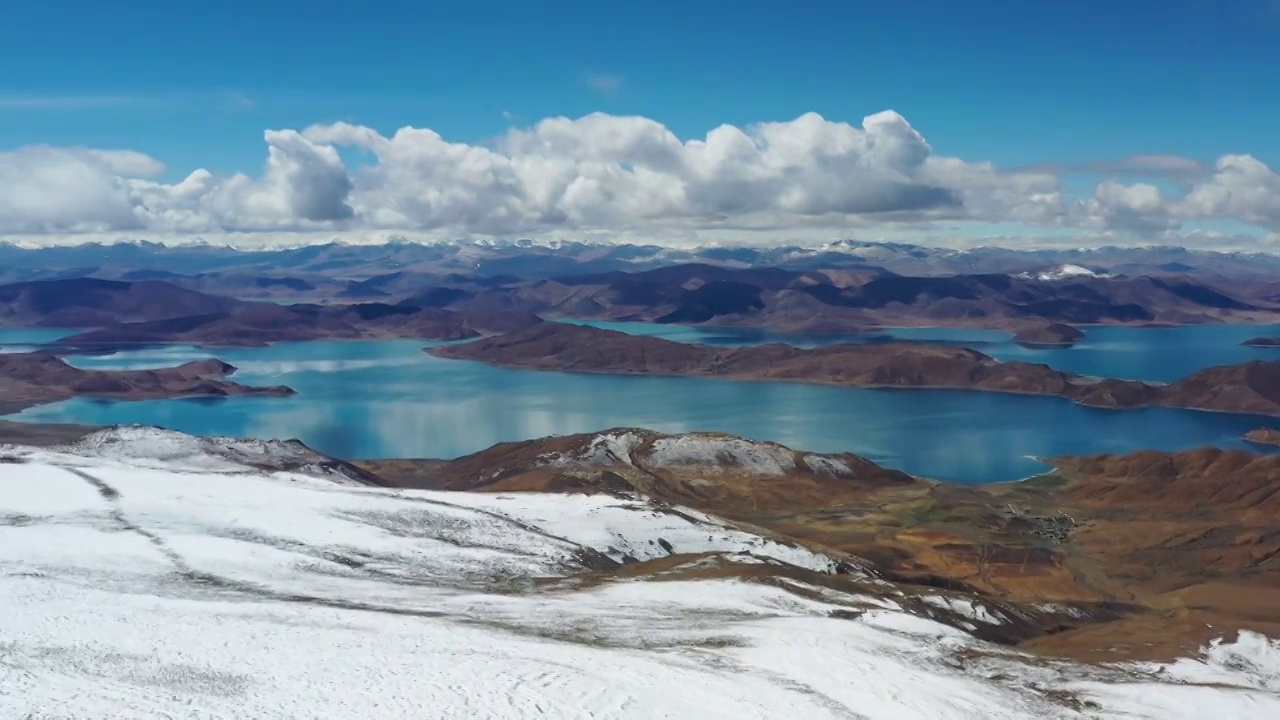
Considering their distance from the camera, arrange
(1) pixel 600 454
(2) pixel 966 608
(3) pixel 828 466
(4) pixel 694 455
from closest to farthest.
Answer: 1. (2) pixel 966 608
2. (1) pixel 600 454
3. (4) pixel 694 455
4. (3) pixel 828 466

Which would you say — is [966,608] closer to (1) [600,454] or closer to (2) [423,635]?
(2) [423,635]

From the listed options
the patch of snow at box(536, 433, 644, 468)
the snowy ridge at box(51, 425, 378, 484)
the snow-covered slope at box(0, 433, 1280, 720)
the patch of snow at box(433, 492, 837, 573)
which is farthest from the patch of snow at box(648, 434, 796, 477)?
the snow-covered slope at box(0, 433, 1280, 720)

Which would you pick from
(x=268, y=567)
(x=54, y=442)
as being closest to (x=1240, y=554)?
(x=268, y=567)

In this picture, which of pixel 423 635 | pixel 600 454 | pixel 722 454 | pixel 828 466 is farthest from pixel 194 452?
pixel 423 635

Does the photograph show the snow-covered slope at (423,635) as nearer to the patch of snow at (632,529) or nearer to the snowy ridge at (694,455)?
the patch of snow at (632,529)

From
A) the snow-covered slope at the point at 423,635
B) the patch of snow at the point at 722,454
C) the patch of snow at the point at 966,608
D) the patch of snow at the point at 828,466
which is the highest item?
the snow-covered slope at the point at 423,635

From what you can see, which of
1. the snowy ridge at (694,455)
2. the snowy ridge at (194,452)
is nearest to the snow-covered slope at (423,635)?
the snowy ridge at (194,452)

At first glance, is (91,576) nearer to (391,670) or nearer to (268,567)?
(268,567)

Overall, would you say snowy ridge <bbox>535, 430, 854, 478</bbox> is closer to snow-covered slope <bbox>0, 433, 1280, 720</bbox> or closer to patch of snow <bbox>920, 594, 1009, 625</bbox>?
snow-covered slope <bbox>0, 433, 1280, 720</bbox>
